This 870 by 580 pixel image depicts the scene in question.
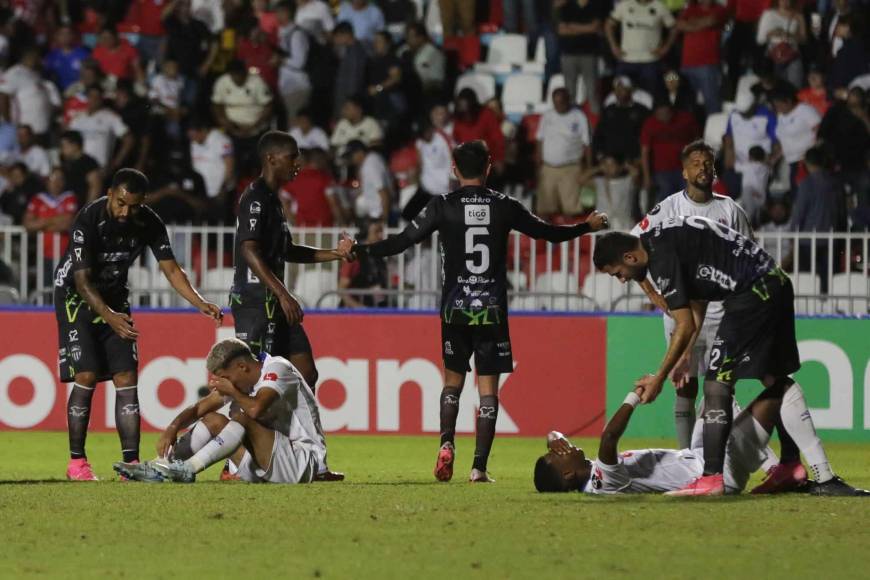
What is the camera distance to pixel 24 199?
20.2 meters

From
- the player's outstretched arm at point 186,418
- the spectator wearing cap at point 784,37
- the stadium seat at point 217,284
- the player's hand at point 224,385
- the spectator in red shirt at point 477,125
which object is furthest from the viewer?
the spectator wearing cap at point 784,37

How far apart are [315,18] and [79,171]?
14.9 ft

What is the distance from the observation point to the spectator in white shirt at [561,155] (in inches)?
784

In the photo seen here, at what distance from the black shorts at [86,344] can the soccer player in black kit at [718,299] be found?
369 centimetres

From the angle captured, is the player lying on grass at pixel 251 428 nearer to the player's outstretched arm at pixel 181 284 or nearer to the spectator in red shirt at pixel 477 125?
the player's outstretched arm at pixel 181 284

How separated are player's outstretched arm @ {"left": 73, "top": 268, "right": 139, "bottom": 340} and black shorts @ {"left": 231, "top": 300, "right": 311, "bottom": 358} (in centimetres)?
→ 72

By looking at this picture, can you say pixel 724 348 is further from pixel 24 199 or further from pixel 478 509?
pixel 24 199

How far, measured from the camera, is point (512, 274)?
55.0 feet

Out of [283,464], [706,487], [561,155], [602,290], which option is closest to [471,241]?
[283,464]

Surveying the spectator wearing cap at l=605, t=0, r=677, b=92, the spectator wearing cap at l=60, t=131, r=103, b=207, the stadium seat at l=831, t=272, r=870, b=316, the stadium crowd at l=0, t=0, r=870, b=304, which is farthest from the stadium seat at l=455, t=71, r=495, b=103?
the stadium seat at l=831, t=272, r=870, b=316

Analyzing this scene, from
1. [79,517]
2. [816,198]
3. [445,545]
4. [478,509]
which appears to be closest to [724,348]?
[478,509]

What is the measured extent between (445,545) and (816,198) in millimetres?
10582

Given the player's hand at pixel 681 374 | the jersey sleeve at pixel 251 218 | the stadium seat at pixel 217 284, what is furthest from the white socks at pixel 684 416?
the stadium seat at pixel 217 284

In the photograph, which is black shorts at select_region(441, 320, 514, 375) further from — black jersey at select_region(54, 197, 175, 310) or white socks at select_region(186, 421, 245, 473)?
black jersey at select_region(54, 197, 175, 310)
